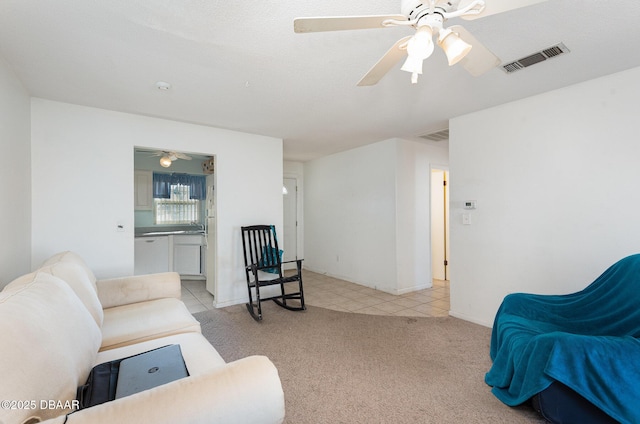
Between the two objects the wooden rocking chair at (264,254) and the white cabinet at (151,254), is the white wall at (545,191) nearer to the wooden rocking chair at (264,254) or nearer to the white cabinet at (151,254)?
the wooden rocking chair at (264,254)

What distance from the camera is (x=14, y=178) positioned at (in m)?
2.18

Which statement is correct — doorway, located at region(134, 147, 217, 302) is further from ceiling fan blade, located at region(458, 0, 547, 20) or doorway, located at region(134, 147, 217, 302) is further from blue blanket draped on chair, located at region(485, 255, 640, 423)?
ceiling fan blade, located at region(458, 0, 547, 20)

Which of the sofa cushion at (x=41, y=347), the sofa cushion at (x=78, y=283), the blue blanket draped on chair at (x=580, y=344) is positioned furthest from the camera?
the sofa cushion at (x=78, y=283)

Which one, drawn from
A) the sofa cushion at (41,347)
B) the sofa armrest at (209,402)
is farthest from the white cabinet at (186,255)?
the sofa armrest at (209,402)

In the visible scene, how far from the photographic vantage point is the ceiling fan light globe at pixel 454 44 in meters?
1.22

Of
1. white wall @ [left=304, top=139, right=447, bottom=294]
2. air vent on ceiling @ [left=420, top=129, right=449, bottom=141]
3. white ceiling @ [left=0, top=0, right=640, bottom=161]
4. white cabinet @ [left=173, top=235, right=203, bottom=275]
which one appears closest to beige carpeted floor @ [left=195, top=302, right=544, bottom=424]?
white wall @ [left=304, top=139, right=447, bottom=294]

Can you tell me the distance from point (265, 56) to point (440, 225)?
429 cm

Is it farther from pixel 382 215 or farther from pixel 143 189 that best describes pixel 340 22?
pixel 143 189

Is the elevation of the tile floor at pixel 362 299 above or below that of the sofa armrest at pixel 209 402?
below

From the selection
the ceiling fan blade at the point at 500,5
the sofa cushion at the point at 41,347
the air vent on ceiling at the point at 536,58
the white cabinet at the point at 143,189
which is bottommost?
the sofa cushion at the point at 41,347

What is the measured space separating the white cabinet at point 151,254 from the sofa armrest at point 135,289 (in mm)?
2685

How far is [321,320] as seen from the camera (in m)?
3.26

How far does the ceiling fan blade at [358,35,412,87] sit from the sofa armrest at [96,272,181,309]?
2284 millimetres

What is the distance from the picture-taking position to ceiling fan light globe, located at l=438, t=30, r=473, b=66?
122 cm
